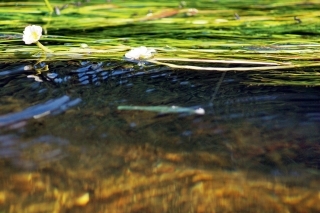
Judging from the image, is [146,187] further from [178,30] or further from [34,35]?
[178,30]

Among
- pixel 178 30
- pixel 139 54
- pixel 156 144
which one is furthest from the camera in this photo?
pixel 178 30

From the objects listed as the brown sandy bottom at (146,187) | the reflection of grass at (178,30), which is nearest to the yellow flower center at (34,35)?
the reflection of grass at (178,30)

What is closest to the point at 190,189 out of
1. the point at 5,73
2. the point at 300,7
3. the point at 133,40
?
the point at 5,73

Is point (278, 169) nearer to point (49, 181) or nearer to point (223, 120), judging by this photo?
point (223, 120)

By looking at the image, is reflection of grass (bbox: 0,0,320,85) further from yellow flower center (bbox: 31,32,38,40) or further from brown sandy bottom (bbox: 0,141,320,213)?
brown sandy bottom (bbox: 0,141,320,213)

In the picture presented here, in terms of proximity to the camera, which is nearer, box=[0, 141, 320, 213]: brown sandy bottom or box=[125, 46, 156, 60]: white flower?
box=[0, 141, 320, 213]: brown sandy bottom

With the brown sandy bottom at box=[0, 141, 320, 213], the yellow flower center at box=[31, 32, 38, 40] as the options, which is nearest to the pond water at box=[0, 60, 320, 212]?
the brown sandy bottom at box=[0, 141, 320, 213]

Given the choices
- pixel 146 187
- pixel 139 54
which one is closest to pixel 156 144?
pixel 146 187
